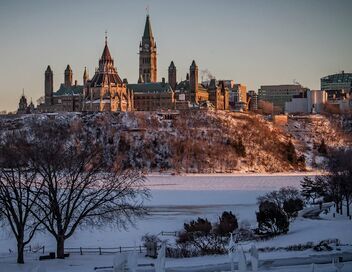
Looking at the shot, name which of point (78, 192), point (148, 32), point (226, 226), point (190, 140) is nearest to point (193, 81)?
point (148, 32)

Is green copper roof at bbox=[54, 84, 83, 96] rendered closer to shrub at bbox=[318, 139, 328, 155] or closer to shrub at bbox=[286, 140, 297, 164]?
shrub at bbox=[286, 140, 297, 164]

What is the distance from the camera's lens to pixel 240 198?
2272 inches

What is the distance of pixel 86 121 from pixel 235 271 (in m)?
113

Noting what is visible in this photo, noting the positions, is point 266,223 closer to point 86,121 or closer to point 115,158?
point 115,158

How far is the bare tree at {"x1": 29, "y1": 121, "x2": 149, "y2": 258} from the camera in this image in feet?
96.9

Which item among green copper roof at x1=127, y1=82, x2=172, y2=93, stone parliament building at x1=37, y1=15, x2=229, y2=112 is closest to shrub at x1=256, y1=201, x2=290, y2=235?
stone parliament building at x1=37, y1=15, x2=229, y2=112

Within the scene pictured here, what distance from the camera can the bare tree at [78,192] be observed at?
29531 millimetres

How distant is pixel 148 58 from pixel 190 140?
53315 mm

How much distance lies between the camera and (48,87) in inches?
6289

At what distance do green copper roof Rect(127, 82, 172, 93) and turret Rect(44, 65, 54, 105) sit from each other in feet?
62.0

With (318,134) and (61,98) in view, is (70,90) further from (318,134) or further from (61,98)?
(318,134)

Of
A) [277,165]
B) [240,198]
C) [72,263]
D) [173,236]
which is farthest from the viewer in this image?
[277,165]

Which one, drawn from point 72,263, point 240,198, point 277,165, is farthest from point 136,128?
point 72,263

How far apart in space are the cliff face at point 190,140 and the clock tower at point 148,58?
38.0 m
